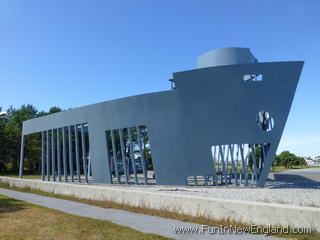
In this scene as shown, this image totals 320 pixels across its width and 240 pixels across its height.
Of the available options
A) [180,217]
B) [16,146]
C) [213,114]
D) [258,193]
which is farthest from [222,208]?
[16,146]

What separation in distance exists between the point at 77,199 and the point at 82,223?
15.6 ft

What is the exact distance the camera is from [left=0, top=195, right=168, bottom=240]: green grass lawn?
5824 mm

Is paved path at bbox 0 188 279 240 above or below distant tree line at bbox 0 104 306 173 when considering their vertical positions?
below

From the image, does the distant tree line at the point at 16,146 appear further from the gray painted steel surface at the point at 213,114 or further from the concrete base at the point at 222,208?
the concrete base at the point at 222,208

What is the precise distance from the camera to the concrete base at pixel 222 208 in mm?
5703

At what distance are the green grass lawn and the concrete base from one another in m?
2.08

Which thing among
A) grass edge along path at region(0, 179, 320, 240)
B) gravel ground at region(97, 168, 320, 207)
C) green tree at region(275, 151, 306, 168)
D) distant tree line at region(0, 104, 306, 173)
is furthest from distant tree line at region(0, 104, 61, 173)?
green tree at region(275, 151, 306, 168)

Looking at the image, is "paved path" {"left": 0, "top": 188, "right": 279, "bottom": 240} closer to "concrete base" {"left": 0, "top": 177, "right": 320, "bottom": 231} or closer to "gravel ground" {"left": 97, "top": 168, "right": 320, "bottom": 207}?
"concrete base" {"left": 0, "top": 177, "right": 320, "bottom": 231}

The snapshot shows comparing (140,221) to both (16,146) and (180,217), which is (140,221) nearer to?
(180,217)

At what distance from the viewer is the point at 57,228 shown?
6.57 m

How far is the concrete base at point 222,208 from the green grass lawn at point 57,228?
208 cm

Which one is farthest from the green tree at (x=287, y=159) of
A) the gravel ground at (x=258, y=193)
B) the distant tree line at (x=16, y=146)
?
the gravel ground at (x=258, y=193)

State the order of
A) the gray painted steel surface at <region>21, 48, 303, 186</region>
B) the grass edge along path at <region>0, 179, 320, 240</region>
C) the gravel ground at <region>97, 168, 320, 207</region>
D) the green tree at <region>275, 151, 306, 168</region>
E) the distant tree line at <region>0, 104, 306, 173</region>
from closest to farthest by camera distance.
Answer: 1. the grass edge along path at <region>0, 179, 320, 240</region>
2. the gravel ground at <region>97, 168, 320, 207</region>
3. the gray painted steel surface at <region>21, 48, 303, 186</region>
4. the distant tree line at <region>0, 104, 306, 173</region>
5. the green tree at <region>275, 151, 306, 168</region>

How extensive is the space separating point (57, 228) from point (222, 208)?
4.36m
